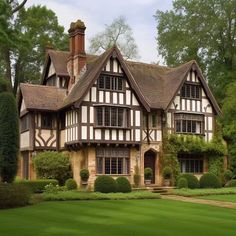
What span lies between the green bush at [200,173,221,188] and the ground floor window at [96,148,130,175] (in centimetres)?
565

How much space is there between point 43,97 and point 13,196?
1535 cm

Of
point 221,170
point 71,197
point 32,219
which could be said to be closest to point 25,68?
point 221,170

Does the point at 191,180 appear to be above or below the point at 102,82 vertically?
below

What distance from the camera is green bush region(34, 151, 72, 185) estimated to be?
108ft

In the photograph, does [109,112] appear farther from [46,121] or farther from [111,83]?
[46,121]

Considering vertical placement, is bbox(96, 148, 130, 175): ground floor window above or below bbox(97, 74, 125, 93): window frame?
below

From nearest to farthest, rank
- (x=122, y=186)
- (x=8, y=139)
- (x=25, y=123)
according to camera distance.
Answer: (x=8, y=139) → (x=122, y=186) → (x=25, y=123)

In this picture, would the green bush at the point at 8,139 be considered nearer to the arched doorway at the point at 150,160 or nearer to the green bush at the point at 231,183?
the arched doorway at the point at 150,160

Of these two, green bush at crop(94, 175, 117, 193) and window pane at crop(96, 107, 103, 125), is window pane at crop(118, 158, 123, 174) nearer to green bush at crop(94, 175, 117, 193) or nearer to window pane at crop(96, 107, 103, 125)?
window pane at crop(96, 107, 103, 125)

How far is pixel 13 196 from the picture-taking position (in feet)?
69.2

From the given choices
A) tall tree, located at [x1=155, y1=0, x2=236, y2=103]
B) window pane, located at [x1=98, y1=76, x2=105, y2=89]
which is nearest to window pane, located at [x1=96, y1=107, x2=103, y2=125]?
window pane, located at [x1=98, y1=76, x2=105, y2=89]

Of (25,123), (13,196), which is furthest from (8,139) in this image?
(25,123)

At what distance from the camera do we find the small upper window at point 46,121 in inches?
1382

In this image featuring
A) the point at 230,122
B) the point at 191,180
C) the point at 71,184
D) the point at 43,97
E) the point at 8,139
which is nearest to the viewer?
the point at 8,139
